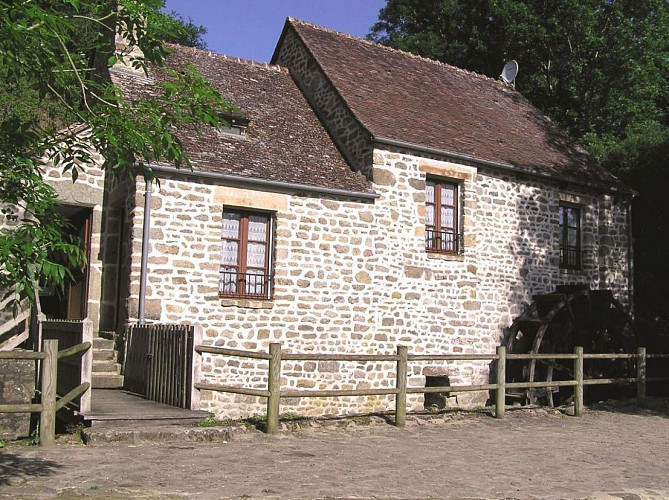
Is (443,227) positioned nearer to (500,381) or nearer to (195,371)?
(500,381)

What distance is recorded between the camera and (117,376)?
35.2 ft

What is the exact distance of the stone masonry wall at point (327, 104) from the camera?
43.8 feet

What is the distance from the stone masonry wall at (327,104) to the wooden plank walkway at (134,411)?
588cm

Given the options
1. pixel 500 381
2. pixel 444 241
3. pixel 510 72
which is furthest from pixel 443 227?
pixel 510 72

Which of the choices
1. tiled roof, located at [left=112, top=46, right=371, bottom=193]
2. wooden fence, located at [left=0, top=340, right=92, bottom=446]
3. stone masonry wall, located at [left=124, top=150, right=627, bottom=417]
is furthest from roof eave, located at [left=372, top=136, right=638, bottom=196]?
wooden fence, located at [left=0, top=340, right=92, bottom=446]

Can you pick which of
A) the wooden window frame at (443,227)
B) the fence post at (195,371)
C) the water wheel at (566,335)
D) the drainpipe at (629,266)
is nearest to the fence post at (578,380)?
the water wheel at (566,335)

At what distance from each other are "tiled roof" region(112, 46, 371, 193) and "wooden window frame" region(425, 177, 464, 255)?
1607mm

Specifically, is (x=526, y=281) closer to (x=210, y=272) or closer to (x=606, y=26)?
(x=210, y=272)

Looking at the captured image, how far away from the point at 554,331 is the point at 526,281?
112cm

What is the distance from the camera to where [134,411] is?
8328 mm

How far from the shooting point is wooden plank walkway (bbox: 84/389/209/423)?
800 cm

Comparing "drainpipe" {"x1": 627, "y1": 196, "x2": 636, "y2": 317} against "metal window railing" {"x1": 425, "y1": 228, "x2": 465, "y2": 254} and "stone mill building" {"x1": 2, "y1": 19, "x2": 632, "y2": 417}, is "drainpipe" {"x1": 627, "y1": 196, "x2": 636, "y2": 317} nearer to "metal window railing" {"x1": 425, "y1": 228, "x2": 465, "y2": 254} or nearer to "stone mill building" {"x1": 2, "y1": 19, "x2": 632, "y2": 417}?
"stone mill building" {"x1": 2, "y1": 19, "x2": 632, "y2": 417}

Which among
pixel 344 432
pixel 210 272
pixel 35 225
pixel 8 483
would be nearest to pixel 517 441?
pixel 344 432

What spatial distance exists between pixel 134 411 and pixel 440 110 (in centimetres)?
963
